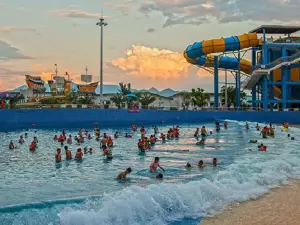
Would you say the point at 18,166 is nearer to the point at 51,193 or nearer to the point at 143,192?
the point at 51,193

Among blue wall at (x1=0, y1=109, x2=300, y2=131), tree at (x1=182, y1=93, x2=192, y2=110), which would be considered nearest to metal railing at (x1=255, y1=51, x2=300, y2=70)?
blue wall at (x1=0, y1=109, x2=300, y2=131)

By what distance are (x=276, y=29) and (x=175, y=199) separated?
43247mm

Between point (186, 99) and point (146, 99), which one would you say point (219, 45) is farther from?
point (186, 99)

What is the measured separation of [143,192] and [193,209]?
1535 millimetres

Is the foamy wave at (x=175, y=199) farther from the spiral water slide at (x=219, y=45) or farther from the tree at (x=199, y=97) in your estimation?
the tree at (x=199, y=97)

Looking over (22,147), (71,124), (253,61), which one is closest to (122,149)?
Answer: (22,147)

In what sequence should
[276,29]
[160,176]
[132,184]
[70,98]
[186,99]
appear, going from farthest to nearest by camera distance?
1. [186,99]
2. [70,98]
3. [276,29]
4. [160,176]
5. [132,184]

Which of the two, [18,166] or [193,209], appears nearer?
[193,209]

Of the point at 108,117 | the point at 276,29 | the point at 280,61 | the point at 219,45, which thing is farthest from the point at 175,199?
the point at 276,29

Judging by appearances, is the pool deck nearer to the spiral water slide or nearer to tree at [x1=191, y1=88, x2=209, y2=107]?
the spiral water slide

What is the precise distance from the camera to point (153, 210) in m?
11.5

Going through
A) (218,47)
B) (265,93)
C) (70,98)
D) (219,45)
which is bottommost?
(265,93)

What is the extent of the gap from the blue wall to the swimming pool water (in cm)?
1850

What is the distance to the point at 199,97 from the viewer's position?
78312 mm
